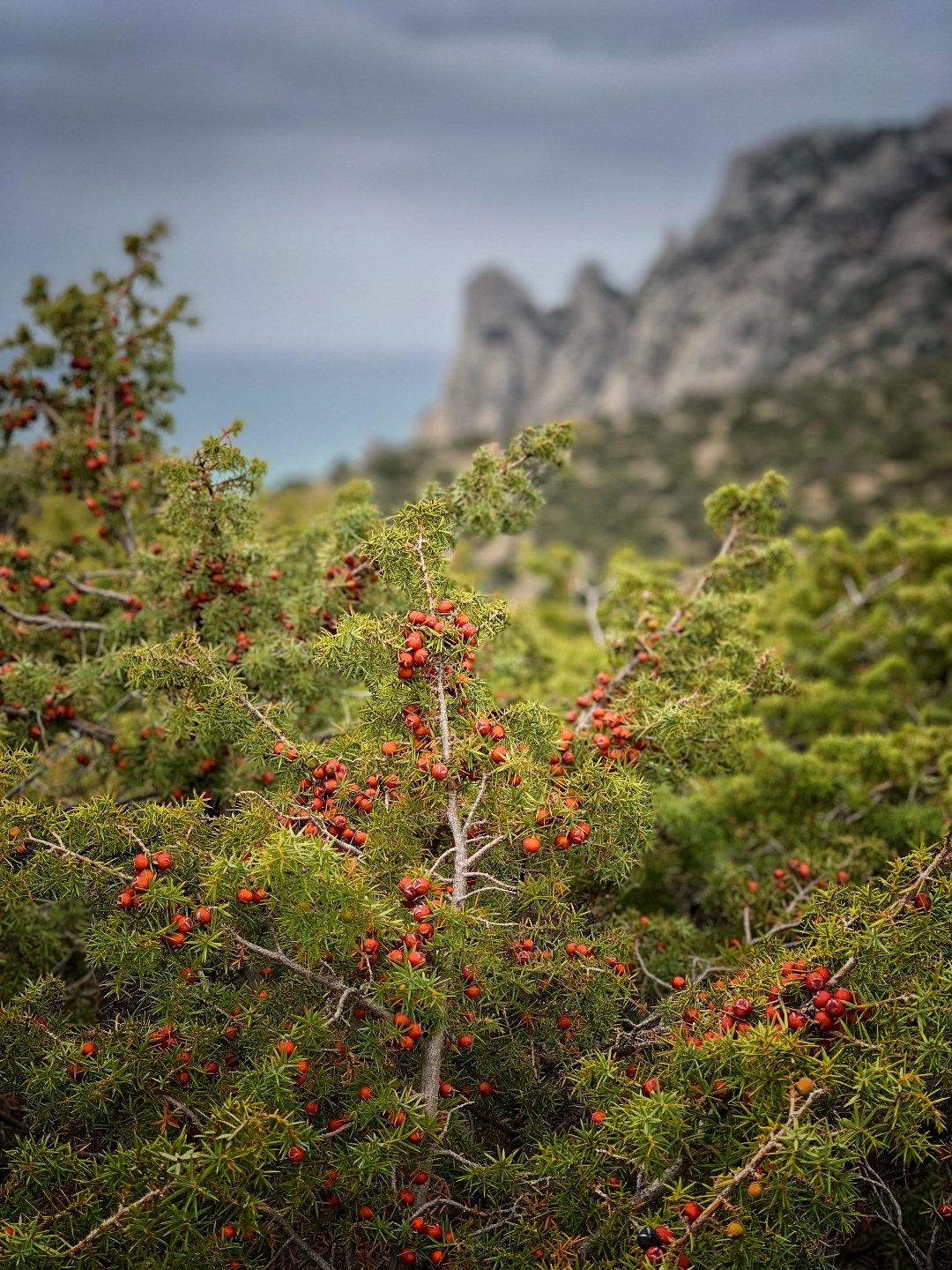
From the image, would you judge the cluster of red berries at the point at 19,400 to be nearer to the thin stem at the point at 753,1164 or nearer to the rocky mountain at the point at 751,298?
the thin stem at the point at 753,1164

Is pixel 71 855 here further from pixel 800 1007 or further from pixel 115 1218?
pixel 800 1007

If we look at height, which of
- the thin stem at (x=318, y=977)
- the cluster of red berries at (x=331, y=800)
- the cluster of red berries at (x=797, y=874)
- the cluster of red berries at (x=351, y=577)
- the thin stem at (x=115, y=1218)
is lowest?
the thin stem at (x=115, y=1218)

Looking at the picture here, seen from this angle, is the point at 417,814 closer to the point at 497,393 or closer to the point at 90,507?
the point at 90,507

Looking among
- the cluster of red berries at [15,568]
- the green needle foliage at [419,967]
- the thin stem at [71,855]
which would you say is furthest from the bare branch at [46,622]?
the thin stem at [71,855]

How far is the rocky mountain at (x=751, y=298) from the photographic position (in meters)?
90.2

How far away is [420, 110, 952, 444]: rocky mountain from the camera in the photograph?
90188 millimetres

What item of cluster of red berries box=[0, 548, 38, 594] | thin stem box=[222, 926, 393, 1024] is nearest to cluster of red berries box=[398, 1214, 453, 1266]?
thin stem box=[222, 926, 393, 1024]

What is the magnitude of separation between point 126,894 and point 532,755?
150cm

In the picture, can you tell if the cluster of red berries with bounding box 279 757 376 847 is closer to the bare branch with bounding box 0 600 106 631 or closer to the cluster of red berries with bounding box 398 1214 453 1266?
the cluster of red berries with bounding box 398 1214 453 1266

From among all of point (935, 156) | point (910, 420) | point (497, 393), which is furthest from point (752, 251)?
point (910, 420)

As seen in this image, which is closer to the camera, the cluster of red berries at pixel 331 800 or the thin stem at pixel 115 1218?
the thin stem at pixel 115 1218

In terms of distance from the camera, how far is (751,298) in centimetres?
10650

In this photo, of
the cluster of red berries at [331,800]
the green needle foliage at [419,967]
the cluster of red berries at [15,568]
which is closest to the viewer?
the green needle foliage at [419,967]

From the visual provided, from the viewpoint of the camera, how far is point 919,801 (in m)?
6.19
